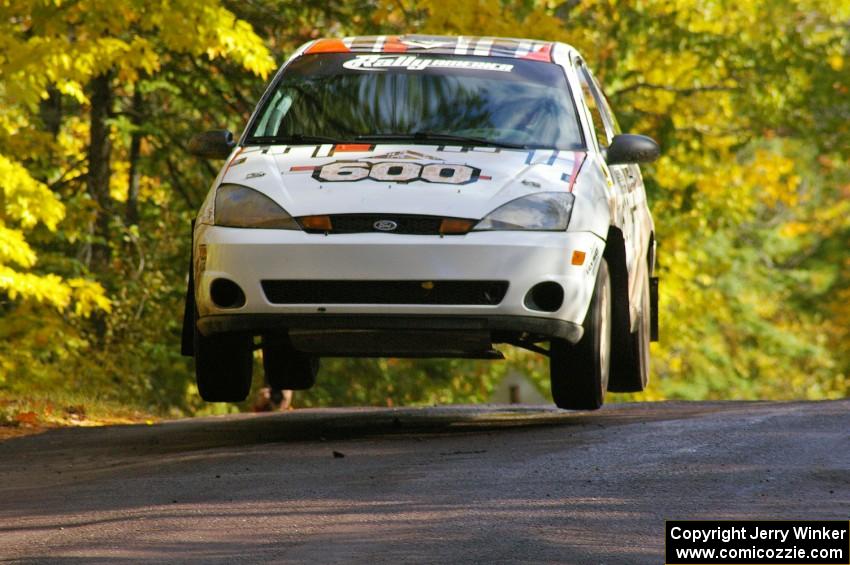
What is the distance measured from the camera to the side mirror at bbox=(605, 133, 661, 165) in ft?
32.7

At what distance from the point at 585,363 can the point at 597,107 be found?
2181 mm

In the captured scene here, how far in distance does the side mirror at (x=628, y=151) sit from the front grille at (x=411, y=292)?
5.23 ft

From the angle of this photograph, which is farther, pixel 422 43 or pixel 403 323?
pixel 422 43

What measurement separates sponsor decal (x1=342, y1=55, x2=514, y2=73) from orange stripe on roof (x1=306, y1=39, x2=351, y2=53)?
236mm

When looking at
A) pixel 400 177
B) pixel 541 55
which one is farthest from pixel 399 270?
pixel 541 55

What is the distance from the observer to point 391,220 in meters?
8.72

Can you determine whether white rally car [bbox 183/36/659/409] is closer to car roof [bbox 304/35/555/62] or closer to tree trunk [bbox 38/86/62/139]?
car roof [bbox 304/35/555/62]

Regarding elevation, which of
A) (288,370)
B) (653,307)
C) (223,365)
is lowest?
(288,370)

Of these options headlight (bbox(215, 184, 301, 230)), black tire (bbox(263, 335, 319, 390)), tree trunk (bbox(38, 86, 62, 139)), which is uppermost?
headlight (bbox(215, 184, 301, 230))

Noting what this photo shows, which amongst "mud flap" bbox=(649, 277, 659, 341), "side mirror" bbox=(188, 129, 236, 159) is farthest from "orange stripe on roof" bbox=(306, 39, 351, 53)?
"mud flap" bbox=(649, 277, 659, 341)

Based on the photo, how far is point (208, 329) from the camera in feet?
29.9

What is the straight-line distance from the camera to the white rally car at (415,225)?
8695 mm

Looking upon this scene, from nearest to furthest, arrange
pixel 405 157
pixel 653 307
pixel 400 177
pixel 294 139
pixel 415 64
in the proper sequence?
pixel 400 177 → pixel 405 157 → pixel 294 139 → pixel 415 64 → pixel 653 307

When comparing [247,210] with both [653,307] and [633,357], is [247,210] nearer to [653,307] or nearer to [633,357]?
[633,357]
